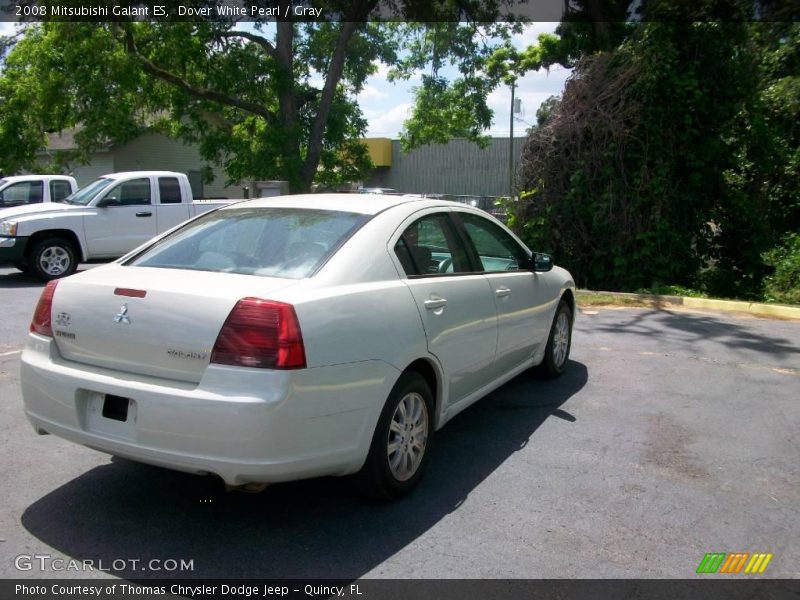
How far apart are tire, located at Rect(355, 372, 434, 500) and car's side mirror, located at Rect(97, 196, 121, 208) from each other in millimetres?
10590

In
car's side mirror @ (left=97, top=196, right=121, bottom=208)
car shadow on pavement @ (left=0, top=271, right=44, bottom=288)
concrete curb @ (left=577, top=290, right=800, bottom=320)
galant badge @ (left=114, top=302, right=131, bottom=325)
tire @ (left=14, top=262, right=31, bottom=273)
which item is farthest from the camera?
car's side mirror @ (left=97, top=196, right=121, bottom=208)

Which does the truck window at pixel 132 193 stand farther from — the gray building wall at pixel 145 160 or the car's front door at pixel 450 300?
the gray building wall at pixel 145 160

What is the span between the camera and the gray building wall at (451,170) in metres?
46.8

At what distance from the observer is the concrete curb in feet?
33.1

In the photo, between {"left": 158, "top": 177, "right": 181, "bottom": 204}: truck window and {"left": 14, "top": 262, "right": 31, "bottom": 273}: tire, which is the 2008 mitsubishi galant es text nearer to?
{"left": 14, "top": 262, "right": 31, "bottom": 273}: tire

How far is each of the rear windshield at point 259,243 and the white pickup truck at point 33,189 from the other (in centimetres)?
1244

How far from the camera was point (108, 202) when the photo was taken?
13.2m

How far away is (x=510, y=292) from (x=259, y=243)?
2.00 metres

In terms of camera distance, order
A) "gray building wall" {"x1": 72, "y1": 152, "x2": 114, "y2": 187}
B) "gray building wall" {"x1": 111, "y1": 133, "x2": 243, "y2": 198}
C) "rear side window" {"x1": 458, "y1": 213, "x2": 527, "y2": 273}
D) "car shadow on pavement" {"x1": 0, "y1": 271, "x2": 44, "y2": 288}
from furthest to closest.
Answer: "gray building wall" {"x1": 111, "y1": 133, "x2": 243, "y2": 198}
"gray building wall" {"x1": 72, "y1": 152, "x2": 114, "y2": 187}
"car shadow on pavement" {"x1": 0, "y1": 271, "x2": 44, "y2": 288}
"rear side window" {"x1": 458, "y1": 213, "x2": 527, "y2": 273}

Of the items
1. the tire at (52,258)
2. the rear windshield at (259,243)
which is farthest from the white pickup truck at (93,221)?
the rear windshield at (259,243)

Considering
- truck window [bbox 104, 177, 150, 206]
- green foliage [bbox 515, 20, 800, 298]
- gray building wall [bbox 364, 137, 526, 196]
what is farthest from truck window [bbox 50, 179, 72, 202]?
gray building wall [bbox 364, 137, 526, 196]

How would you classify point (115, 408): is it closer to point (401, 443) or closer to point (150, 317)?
point (150, 317)

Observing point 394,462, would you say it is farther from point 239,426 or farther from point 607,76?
point 607,76

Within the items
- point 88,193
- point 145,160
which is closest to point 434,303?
point 88,193
